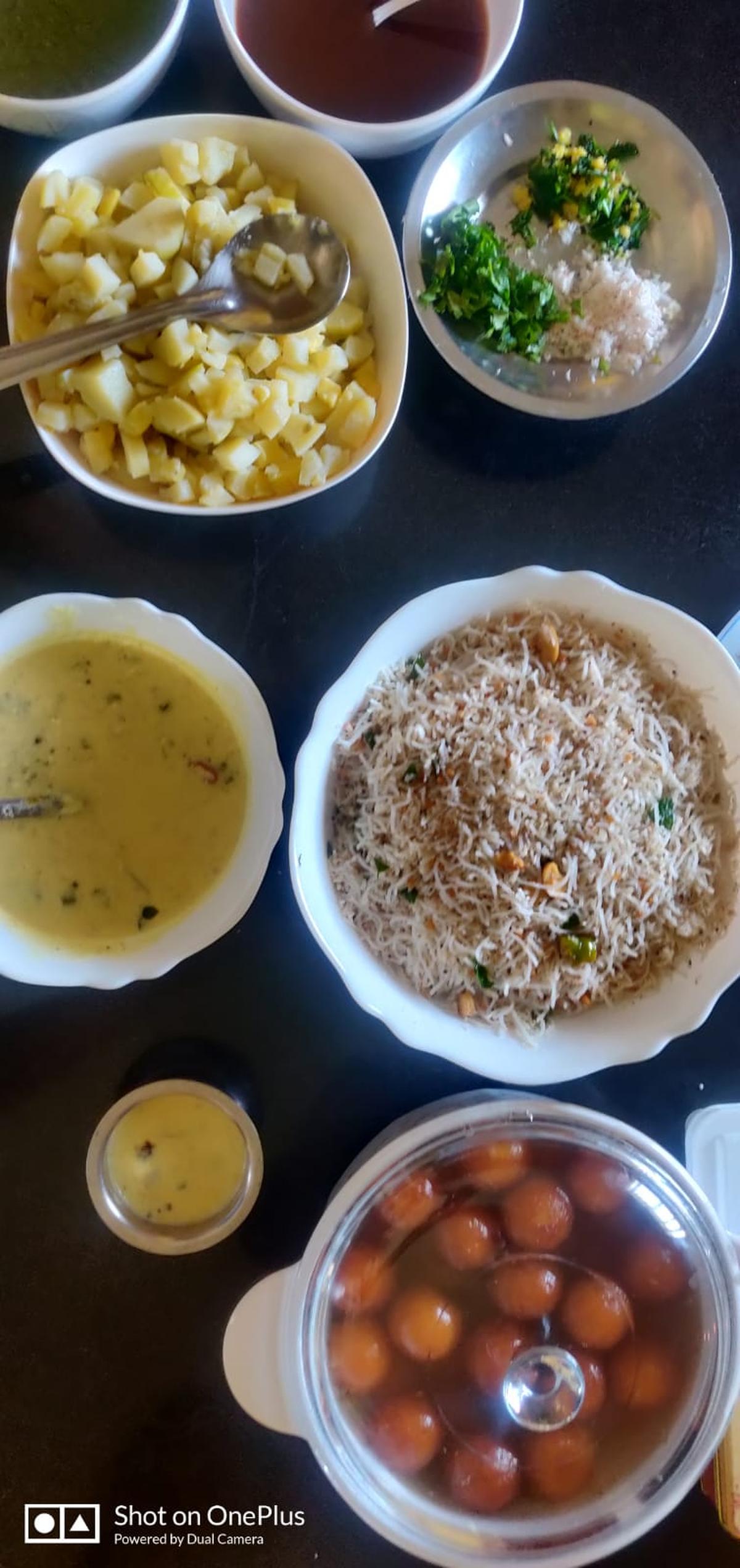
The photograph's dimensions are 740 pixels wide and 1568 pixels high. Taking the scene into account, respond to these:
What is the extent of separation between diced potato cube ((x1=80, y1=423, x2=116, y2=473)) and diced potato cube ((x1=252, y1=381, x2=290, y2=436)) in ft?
0.64

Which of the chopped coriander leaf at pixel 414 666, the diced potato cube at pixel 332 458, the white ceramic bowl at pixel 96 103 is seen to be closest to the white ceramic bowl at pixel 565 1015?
the chopped coriander leaf at pixel 414 666

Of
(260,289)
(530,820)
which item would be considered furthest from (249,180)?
(530,820)

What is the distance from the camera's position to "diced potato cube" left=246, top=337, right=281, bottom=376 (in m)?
1.39

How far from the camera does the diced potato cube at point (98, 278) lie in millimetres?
1321

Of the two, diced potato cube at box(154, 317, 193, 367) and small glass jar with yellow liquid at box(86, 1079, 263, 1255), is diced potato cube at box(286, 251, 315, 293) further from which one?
small glass jar with yellow liquid at box(86, 1079, 263, 1255)

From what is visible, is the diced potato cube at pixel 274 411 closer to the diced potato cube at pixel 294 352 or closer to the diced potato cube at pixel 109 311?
the diced potato cube at pixel 294 352

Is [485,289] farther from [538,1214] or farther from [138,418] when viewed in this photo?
[538,1214]

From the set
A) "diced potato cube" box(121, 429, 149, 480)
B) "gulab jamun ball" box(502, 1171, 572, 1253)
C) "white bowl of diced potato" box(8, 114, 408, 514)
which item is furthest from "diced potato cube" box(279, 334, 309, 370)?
"gulab jamun ball" box(502, 1171, 572, 1253)

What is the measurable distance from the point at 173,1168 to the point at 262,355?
112 centimetres

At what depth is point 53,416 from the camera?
137 centimetres

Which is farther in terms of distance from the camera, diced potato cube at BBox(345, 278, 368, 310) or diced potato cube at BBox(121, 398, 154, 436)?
diced potato cube at BBox(345, 278, 368, 310)

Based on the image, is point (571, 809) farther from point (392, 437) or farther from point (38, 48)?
point (38, 48)

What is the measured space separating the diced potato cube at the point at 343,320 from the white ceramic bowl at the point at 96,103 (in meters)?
0.38

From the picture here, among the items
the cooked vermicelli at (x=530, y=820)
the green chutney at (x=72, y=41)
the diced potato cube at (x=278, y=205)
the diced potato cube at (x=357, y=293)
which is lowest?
the cooked vermicelli at (x=530, y=820)
